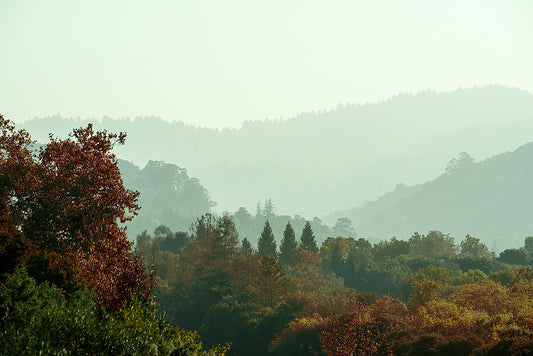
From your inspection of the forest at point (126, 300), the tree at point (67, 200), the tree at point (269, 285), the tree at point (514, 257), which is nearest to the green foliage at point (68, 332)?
the forest at point (126, 300)

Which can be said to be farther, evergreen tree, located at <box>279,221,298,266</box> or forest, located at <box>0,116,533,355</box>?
evergreen tree, located at <box>279,221,298,266</box>

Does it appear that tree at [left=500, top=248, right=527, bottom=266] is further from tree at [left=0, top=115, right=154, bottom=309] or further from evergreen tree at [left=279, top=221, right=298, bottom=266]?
tree at [left=0, top=115, right=154, bottom=309]

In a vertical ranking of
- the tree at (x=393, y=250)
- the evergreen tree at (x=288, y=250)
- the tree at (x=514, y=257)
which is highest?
the evergreen tree at (x=288, y=250)

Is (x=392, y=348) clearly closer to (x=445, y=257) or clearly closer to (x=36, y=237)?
(x=36, y=237)

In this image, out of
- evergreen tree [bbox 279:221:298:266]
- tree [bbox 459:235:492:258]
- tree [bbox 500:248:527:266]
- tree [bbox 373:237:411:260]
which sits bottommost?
tree [bbox 500:248:527:266]

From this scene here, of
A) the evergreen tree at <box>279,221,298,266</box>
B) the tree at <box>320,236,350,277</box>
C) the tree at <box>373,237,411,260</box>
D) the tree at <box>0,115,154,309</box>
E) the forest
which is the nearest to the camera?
the forest

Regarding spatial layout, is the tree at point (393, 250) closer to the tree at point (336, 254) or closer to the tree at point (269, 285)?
the tree at point (336, 254)

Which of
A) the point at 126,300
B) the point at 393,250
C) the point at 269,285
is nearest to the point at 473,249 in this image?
the point at 393,250

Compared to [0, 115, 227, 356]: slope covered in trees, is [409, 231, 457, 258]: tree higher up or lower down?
lower down

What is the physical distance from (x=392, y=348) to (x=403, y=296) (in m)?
40.7

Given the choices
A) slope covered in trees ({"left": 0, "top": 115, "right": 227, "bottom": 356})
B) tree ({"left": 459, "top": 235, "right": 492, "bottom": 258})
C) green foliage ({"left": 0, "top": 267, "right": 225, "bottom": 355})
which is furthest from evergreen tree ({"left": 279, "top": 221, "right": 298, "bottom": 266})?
green foliage ({"left": 0, "top": 267, "right": 225, "bottom": 355})

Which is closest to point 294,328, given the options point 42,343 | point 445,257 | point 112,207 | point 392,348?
point 392,348

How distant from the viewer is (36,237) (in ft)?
82.5

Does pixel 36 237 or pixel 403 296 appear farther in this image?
pixel 403 296
